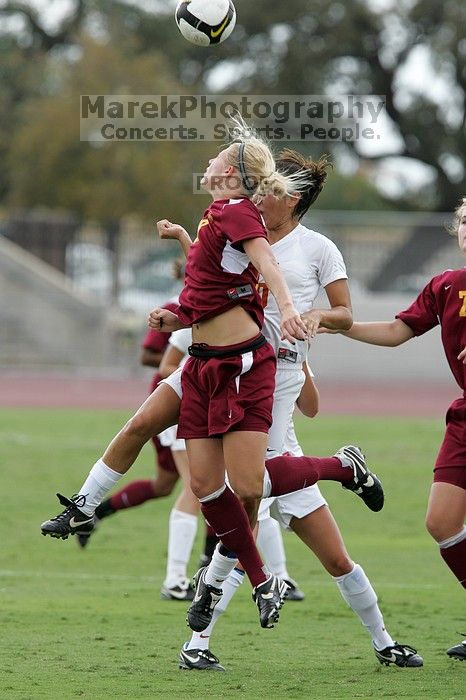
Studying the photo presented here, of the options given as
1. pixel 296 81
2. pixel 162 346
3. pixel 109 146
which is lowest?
pixel 162 346

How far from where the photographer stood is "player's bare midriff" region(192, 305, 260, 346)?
18.7ft

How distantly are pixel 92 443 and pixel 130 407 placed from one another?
488 centimetres

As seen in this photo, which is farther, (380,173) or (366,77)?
(380,173)

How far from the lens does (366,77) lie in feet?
144

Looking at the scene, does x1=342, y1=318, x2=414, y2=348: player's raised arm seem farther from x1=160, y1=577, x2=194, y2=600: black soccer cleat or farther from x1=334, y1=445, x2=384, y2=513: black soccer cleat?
x1=160, y1=577, x2=194, y2=600: black soccer cleat

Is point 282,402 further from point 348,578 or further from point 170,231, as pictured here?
point 170,231

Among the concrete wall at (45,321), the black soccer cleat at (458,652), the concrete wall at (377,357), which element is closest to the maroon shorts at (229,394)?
the black soccer cleat at (458,652)

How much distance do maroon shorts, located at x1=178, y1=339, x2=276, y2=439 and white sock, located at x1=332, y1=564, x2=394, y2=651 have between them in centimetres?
86

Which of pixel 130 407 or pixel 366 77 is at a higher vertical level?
pixel 366 77

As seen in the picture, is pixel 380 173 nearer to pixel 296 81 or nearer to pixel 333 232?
pixel 296 81

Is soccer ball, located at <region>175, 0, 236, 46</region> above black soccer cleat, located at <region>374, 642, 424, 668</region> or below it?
above

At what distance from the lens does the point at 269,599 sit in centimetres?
557

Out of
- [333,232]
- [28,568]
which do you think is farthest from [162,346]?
[333,232]

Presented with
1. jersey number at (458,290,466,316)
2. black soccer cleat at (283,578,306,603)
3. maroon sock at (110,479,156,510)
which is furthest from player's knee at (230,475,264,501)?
maroon sock at (110,479,156,510)
